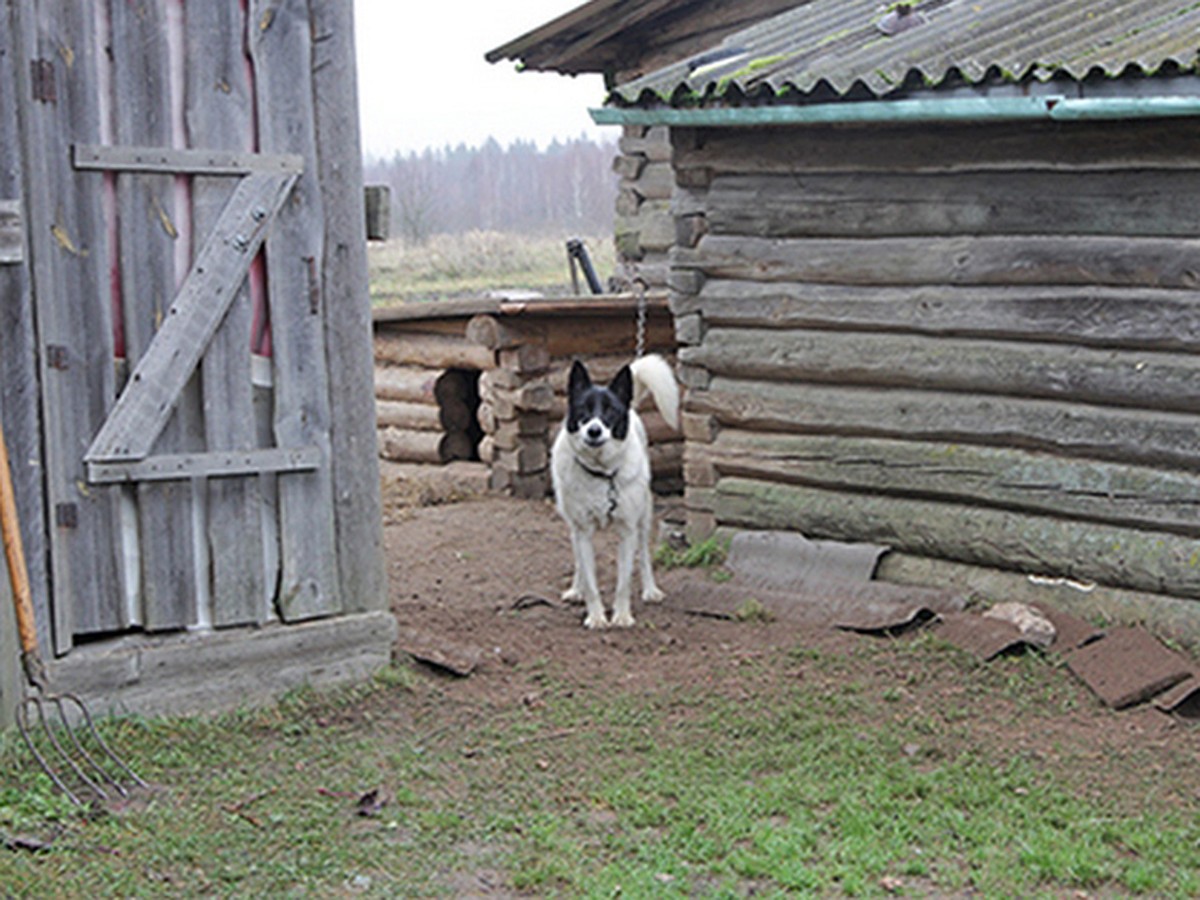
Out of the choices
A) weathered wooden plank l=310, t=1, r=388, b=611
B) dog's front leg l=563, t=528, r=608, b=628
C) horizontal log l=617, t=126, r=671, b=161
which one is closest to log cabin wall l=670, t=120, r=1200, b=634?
dog's front leg l=563, t=528, r=608, b=628

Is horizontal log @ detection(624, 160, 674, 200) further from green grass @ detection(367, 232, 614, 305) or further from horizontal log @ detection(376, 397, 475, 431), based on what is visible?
green grass @ detection(367, 232, 614, 305)

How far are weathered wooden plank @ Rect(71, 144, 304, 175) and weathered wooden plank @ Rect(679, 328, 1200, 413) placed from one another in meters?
3.60

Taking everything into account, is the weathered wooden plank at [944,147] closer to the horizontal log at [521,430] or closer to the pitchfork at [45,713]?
the horizontal log at [521,430]

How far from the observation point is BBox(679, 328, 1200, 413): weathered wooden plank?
287 inches

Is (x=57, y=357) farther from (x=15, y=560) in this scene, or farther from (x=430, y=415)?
(x=430, y=415)

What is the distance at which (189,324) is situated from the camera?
613 centimetres

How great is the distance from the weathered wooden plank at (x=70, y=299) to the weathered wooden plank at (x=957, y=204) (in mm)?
4219

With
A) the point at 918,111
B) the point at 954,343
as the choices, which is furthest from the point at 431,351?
the point at 918,111

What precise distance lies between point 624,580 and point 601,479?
56 centimetres

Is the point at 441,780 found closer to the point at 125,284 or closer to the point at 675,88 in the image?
the point at 125,284

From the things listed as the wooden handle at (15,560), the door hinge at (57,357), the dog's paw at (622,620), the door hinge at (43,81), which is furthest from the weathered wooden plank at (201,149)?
the dog's paw at (622,620)

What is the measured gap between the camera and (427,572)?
31.5 feet

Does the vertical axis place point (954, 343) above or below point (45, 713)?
above

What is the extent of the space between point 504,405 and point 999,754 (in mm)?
6664
